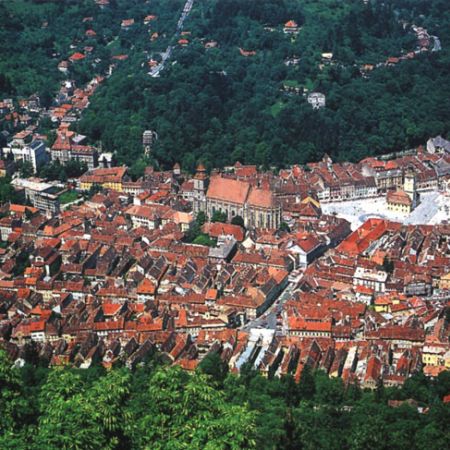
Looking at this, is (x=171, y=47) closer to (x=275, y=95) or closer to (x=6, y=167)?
(x=275, y=95)

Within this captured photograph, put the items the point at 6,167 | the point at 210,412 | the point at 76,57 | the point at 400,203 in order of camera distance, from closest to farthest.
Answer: the point at 210,412 → the point at 400,203 → the point at 6,167 → the point at 76,57

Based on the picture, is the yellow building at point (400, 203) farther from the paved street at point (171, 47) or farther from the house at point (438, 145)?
the paved street at point (171, 47)

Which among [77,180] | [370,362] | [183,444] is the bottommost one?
[77,180]

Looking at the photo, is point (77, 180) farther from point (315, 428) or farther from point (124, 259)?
point (315, 428)

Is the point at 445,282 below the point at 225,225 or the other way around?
the other way around

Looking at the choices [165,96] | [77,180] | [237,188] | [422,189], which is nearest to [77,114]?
[165,96]

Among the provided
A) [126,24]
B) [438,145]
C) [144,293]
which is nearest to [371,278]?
[144,293]
